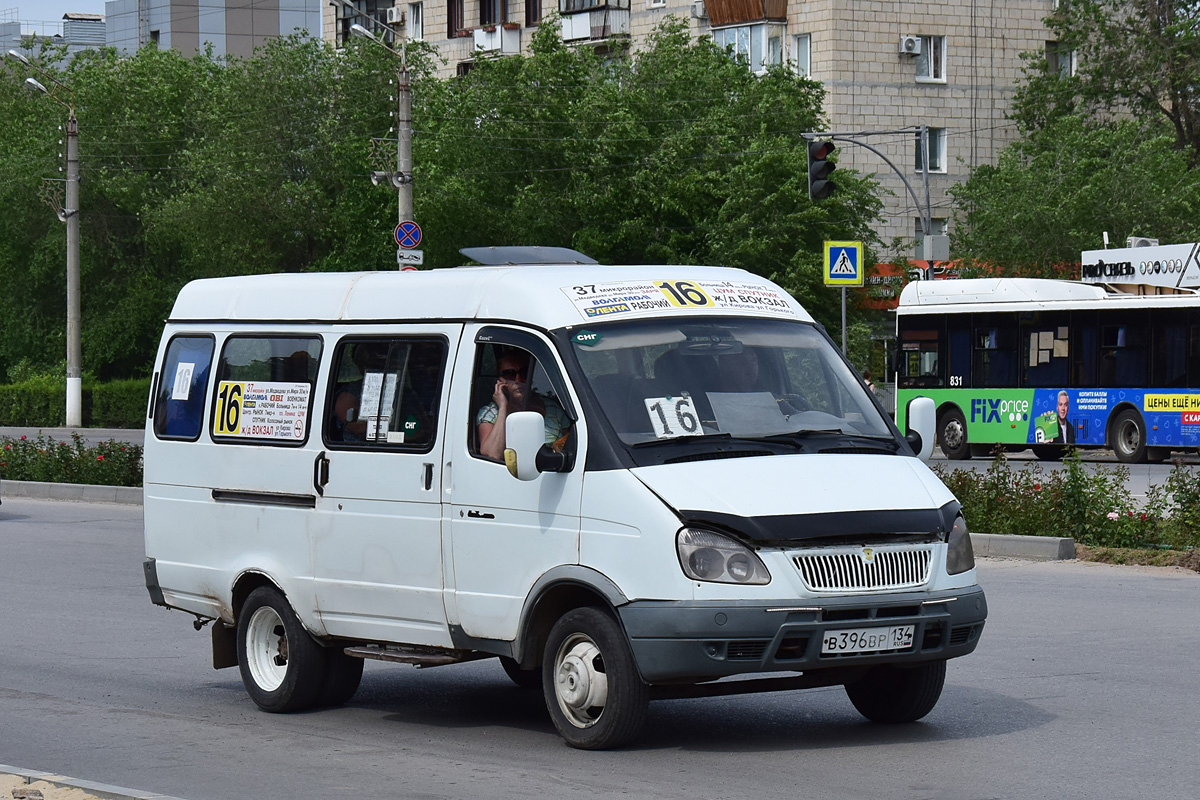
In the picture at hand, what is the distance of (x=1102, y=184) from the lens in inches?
1917

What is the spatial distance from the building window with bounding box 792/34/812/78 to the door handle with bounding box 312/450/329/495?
170 feet

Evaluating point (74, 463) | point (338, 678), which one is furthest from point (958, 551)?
point (74, 463)

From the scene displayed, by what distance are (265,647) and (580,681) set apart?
2375 mm

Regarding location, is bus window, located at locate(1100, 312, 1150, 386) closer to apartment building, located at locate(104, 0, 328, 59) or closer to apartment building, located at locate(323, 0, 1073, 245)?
apartment building, located at locate(323, 0, 1073, 245)

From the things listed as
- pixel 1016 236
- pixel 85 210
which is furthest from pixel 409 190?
pixel 85 210

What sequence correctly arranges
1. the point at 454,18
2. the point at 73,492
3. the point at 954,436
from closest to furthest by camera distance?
the point at 73,492, the point at 954,436, the point at 454,18

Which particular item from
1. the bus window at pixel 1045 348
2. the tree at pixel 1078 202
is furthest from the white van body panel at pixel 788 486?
the tree at pixel 1078 202

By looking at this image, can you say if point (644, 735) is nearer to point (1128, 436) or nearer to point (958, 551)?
point (958, 551)

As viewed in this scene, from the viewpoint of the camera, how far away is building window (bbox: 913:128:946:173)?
60750mm

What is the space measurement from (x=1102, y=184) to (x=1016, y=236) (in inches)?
102

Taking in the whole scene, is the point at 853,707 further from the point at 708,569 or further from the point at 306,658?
the point at 306,658

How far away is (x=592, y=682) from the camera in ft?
25.7

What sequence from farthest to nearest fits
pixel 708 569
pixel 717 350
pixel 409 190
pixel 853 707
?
1. pixel 409 190
2. pixel 853 707
3. pixel 717 350
4. pixel 708 569

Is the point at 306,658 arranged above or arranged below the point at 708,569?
below
